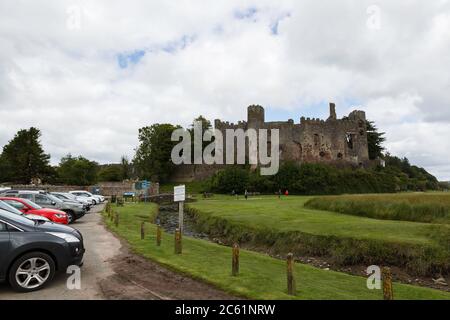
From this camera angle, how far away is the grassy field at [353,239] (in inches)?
592

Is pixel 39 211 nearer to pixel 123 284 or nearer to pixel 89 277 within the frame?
pixel 89 277

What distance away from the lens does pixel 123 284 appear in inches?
370

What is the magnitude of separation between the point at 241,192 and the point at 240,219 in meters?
36.9

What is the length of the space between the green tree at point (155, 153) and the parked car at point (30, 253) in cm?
6919

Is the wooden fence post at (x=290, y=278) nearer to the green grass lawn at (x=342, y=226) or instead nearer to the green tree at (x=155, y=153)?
the green grass lawn at (x=342, y=226)

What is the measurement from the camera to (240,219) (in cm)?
2625

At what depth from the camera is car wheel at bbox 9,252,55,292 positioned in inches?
330

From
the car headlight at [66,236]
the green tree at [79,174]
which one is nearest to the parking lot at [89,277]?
the car headlight at [66,236]

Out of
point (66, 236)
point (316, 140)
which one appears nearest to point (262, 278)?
point (66, 236)

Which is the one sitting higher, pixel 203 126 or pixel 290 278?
pixel 203 126

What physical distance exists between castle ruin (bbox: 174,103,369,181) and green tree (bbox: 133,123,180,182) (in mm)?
13502

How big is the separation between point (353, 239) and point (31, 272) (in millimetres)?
13398
